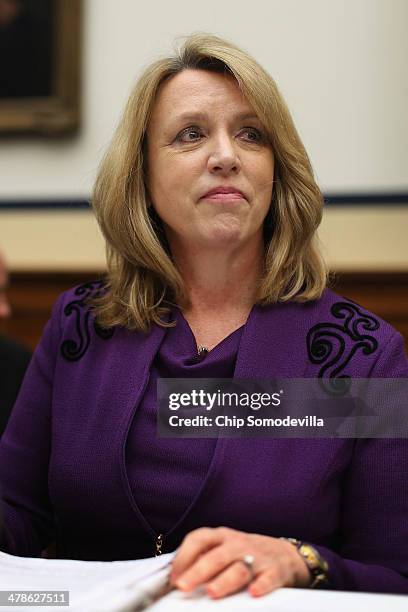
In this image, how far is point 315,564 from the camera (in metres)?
1.05

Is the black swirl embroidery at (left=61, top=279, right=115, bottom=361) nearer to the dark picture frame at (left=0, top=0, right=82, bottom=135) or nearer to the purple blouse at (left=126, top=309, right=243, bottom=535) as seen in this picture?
the purple blouse at (left=126, top=309, right=243, bottom=535)

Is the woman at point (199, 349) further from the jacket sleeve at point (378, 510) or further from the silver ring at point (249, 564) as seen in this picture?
the silver ring at point (249, 564)

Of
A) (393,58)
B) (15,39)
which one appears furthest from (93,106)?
(393,58)

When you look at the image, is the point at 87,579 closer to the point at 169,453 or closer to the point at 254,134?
the point at 169,453

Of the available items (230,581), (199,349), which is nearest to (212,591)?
(230,581)

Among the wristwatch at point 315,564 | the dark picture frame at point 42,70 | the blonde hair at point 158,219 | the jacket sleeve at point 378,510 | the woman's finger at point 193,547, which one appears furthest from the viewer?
the dark picture frame at point 42,70

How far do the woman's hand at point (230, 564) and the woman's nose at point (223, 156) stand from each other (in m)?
0.69

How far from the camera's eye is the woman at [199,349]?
124 cm

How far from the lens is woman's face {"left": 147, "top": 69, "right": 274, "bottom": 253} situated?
1.40 metres

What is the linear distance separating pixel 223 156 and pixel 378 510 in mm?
682

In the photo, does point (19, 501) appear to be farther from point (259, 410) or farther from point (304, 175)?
point (304, 175)

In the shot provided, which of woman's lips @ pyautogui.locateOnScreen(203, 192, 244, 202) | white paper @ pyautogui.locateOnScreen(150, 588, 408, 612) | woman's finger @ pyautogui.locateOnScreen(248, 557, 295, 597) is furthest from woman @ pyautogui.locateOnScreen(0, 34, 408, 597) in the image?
white paper @ pyautogui.locateOnScreen(150, 588, 408, 612)

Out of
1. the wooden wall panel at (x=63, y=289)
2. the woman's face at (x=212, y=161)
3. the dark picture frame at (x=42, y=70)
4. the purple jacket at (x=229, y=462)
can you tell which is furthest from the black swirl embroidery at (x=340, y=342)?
the dark picture frame at (x=42, y=70)

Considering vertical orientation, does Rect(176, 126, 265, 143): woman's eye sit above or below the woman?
above
